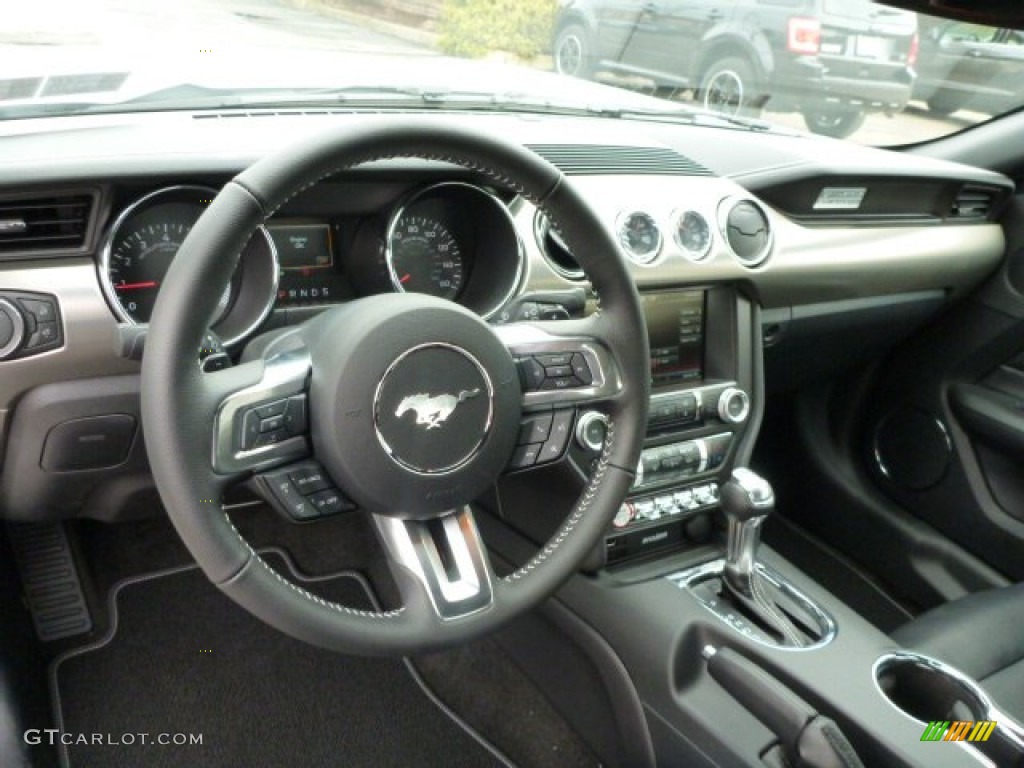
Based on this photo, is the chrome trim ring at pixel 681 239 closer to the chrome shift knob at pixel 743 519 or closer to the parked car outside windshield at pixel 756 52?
the chrome shift knob at pixel 743 519

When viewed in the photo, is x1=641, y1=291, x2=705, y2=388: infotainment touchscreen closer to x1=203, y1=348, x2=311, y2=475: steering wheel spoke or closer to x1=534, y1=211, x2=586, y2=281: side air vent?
x1=534, y1=211, x2=586, y2=281: side air vent

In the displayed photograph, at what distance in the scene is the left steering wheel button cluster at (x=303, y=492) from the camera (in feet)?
3.84

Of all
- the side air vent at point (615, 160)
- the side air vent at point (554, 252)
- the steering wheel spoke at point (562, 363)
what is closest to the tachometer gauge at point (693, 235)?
the side air vent at point (615, 160)

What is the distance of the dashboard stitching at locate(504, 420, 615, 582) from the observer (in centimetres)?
129

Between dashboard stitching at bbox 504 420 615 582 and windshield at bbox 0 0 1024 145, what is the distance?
3.10ft

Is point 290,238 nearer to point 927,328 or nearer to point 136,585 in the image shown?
point 136,585

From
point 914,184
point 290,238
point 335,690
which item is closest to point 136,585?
point 335,690

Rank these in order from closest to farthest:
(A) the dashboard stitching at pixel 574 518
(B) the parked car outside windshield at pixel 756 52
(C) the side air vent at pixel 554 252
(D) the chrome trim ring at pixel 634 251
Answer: (A) the dashboard stitching at pixel 574 518
(C) the side air vent at pixel 554 252
(D) the chrome trim ring at pixel 634 251
(B) the parked car outside windshield at pixel 756 52

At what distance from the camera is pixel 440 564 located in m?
1.23

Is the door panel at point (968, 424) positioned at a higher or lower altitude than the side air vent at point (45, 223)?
lower

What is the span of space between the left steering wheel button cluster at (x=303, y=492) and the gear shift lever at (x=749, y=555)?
2.90ft

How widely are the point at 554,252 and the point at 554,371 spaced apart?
52cm

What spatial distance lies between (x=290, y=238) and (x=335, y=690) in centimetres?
112

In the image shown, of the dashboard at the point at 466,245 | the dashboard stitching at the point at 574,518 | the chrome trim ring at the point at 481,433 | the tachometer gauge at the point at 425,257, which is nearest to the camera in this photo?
the chrome trim ring at the point at 481,433
